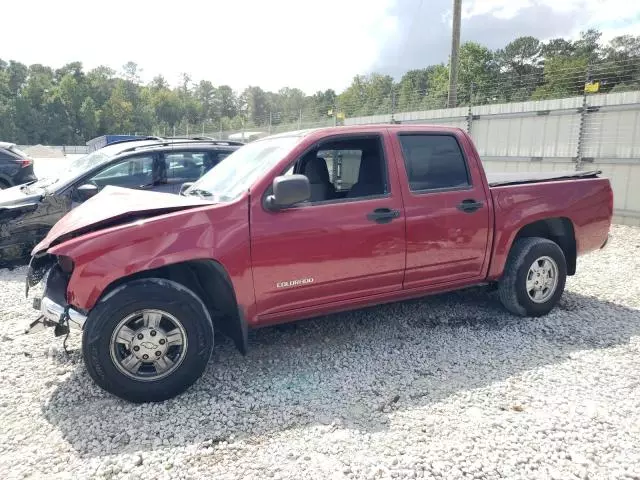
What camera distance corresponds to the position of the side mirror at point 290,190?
10.6ft

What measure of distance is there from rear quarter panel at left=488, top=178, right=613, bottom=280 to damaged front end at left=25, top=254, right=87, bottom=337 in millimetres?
3482

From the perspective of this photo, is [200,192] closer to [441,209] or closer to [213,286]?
[213,286]

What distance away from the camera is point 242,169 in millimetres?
3852

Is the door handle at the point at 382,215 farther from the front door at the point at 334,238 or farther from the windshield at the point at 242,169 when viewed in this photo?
the windshield at the point at 242,169

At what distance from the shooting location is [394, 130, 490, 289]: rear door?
391 centimetres

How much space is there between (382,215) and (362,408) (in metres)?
1.46

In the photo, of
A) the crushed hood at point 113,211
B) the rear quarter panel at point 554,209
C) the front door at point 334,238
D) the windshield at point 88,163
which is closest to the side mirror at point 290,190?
the front door at point 334,238

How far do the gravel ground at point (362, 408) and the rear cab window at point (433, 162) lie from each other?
1.35 m

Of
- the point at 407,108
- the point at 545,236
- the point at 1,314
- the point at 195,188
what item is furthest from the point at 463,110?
the point at 1,314

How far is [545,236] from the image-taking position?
484 centimetres

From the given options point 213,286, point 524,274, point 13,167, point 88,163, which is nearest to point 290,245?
point 213,286

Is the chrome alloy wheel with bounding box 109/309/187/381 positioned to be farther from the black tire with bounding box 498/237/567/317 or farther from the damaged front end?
the black tire with bounding box 498/237/567/317

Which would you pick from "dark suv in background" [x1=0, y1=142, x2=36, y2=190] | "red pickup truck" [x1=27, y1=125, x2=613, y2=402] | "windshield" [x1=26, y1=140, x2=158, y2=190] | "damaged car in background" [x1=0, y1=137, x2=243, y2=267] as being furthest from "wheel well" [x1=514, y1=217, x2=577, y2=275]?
"dark suv in background" [x1=0, y1=142, x2=36, y2=190]

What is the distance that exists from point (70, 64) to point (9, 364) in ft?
381
